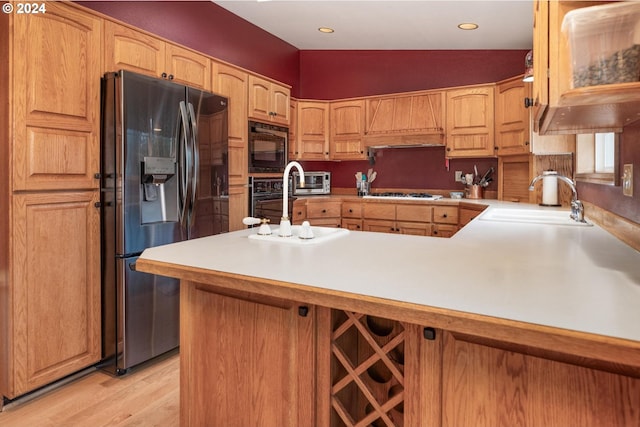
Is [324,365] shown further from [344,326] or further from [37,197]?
[37,197]

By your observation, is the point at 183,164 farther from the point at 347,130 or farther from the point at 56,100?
the point at 347,130

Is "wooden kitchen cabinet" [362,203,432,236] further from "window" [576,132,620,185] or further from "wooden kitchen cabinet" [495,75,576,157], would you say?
"window" [576,132,620,185]

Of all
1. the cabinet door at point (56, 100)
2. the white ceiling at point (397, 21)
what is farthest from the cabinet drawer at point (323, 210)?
the cabinet door at point (56, 100)

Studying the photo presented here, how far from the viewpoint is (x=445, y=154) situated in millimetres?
4473

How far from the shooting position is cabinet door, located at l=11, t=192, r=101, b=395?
205cm

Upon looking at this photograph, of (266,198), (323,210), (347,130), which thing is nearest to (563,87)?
(266,198)

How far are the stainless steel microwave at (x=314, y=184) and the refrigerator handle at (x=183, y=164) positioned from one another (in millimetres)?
2144

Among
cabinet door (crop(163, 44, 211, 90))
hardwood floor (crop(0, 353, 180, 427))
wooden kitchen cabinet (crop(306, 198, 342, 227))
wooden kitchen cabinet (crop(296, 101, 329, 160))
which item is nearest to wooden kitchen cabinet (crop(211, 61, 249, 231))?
cabinet door (crop(163, 44, 211, 90))

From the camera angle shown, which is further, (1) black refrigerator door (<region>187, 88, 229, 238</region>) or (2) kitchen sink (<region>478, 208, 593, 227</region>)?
(1) black refrigerator door (<region>187, 88, 229, 238</region>)

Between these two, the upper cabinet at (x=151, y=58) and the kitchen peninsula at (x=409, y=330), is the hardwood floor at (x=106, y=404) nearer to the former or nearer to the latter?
the kitchen peninsula at (x=409, y=330)

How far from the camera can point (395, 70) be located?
4.89m

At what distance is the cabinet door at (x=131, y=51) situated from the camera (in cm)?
246

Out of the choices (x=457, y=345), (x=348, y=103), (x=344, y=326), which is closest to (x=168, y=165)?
(x=344, y=326)

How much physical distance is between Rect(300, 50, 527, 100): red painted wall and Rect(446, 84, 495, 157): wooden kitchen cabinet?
48 cm
